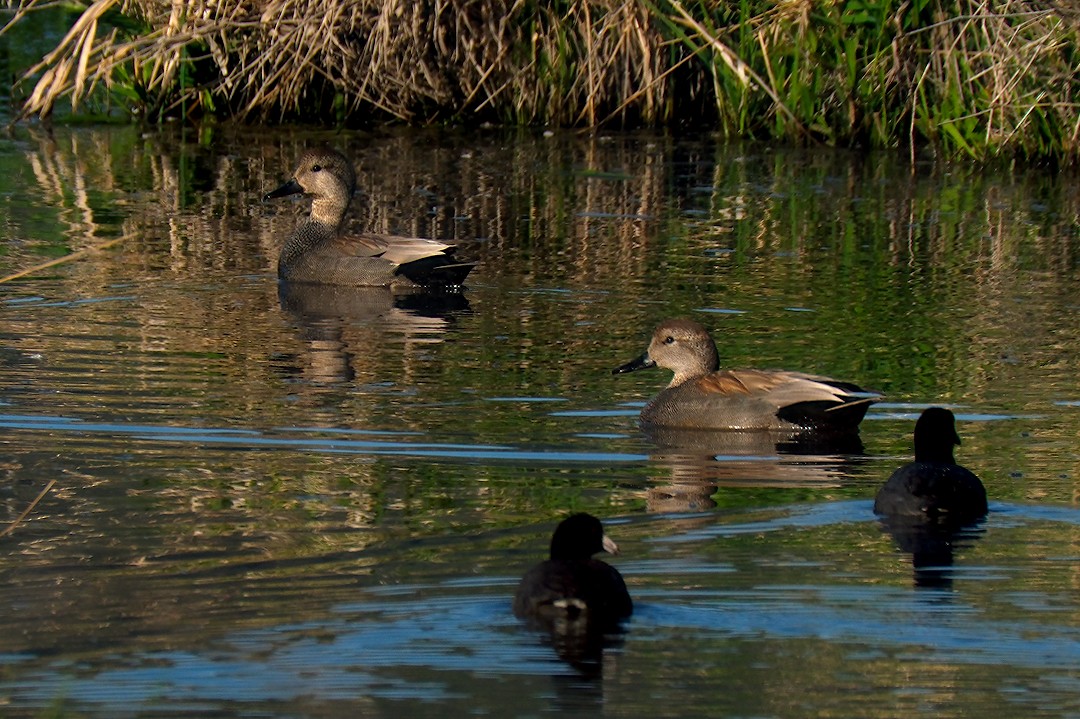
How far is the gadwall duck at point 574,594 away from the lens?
224 inches

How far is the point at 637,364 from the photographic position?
9.59 m

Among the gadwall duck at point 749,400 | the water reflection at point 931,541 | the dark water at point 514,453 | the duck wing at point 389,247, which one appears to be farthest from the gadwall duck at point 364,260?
the water reflection at point 931,541

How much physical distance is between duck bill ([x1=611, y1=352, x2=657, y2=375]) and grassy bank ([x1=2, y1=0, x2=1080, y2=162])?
21.0 ft

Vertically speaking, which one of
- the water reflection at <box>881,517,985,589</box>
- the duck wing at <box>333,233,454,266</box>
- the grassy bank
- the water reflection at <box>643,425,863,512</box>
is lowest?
the water reflection at <box>643,425,863,512</box>

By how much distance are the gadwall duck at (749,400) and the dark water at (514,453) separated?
0.17 m

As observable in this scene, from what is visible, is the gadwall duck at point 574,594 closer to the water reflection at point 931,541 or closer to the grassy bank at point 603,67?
the water reflection at point 931,541

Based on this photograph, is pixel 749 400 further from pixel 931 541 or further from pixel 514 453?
pixel 931 541

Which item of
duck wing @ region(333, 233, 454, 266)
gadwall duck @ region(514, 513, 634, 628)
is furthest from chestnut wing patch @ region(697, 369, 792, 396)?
duck wing @ region(333, 233, 454, 266)

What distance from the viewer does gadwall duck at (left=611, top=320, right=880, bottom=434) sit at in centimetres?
872

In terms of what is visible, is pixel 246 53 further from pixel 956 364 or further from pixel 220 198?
pixel 956 364

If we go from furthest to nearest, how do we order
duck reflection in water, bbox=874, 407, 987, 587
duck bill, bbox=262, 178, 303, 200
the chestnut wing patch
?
1. duck bill, bbox=262, 178, 303, 200
2. the chestnut wing patch
3. duck reflection in water, bbox=874, 407, 987, 587

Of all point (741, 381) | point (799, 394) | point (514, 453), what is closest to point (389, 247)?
point (741, 381)

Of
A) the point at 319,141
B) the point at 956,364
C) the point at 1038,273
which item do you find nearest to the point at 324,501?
the point at 956,364

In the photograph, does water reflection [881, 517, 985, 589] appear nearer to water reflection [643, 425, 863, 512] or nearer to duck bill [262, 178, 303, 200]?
water reflection [643, 425, 863, 512]
